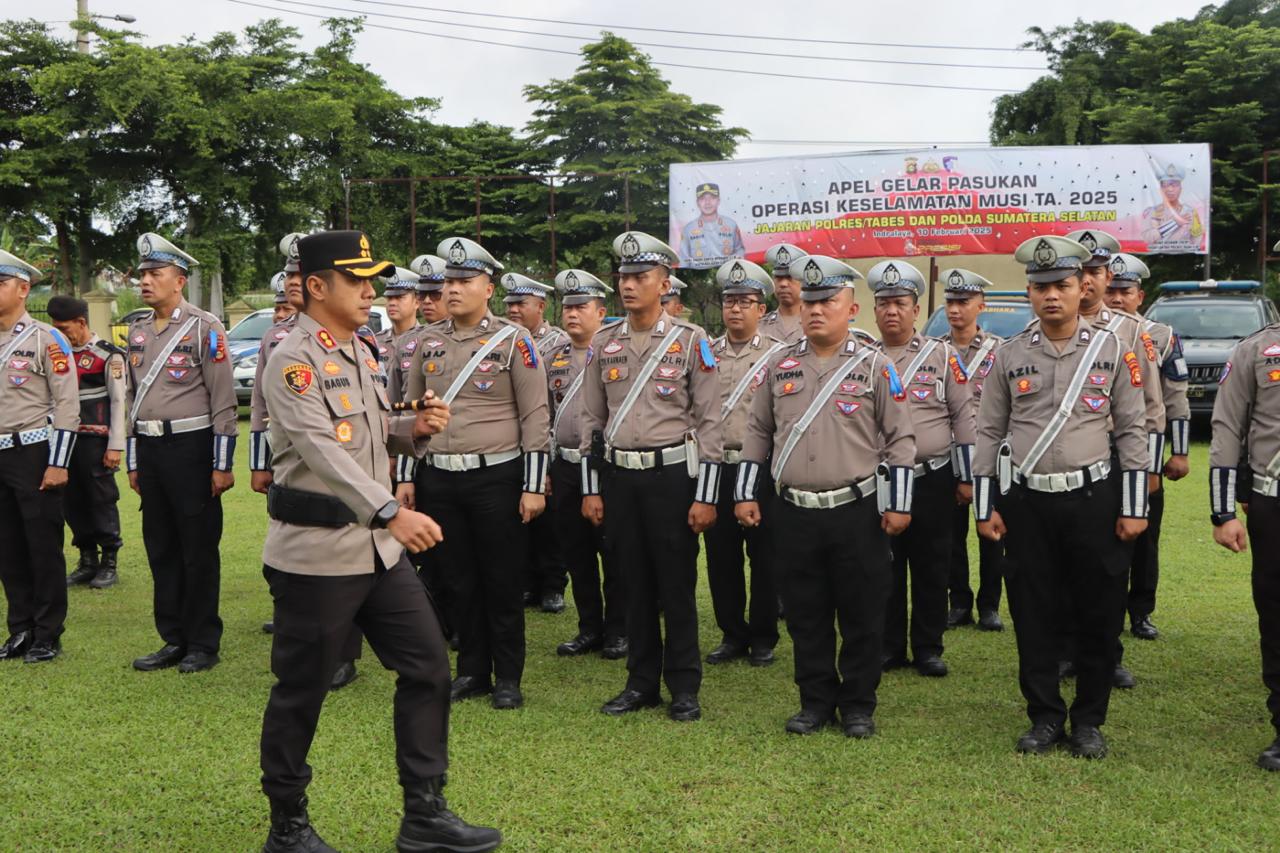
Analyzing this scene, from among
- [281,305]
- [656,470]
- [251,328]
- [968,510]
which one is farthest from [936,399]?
[251,328]

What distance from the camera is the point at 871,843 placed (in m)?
3.62

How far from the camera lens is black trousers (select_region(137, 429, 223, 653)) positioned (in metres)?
5.62

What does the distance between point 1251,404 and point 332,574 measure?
11.4 feet

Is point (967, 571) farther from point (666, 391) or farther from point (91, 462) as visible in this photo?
point (91, 462)

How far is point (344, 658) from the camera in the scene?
360 cm

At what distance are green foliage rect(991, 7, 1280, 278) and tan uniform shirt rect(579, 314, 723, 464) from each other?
19.7m

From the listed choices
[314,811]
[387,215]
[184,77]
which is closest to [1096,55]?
[387,215]

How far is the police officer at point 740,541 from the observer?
5898 mm

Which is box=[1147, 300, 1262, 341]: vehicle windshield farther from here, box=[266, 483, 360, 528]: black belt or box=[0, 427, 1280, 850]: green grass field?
box=[266, 483, 360, 528]: black belt

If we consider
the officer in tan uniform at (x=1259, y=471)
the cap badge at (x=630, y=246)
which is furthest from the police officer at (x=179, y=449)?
the officer in tan uniform at (x=1259, y=471)

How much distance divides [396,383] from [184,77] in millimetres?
20623

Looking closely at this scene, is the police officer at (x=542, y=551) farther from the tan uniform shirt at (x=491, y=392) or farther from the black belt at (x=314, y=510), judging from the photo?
the black belt at (x=314, y=510)

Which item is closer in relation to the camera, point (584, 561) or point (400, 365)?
point (400, 365)

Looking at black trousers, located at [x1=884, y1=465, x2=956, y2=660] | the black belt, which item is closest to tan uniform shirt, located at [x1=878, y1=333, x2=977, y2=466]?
black trousers, located at [x1=884, y1=465, x2=956, y2=660]
